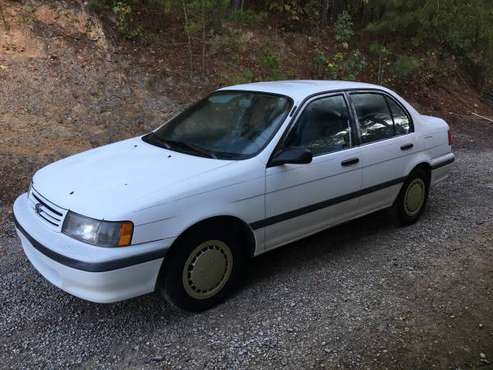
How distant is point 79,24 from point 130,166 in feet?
20.2

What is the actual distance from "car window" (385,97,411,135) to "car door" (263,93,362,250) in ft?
2.58

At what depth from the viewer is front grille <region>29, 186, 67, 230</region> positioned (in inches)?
133

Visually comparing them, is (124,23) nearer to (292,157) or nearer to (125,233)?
(292,157)

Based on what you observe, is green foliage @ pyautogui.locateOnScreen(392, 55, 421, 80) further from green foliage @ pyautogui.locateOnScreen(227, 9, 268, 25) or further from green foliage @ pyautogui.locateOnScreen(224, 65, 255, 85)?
green foliage @ pyautogui.locateOnScreen(224, 65, 255, 85)

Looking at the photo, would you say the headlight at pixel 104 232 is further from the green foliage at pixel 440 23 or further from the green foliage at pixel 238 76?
the green foliage at pixel 440 23

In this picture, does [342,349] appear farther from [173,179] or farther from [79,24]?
[79,24]

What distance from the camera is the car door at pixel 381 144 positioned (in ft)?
15.6

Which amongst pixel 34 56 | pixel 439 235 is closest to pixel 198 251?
pixel 439 235

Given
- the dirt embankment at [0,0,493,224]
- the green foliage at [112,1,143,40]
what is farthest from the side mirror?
the green foliage at [112,1,143,40]

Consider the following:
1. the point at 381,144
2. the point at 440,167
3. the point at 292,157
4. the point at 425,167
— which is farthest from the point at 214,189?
the point at 440,167

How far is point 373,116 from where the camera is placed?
16.2 ft

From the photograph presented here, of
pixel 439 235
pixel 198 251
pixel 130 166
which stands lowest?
pixel 439 235

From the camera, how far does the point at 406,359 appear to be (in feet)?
10.7

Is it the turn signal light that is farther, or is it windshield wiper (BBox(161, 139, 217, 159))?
windshield wiper (BBox(161, 139, 217, 159))
